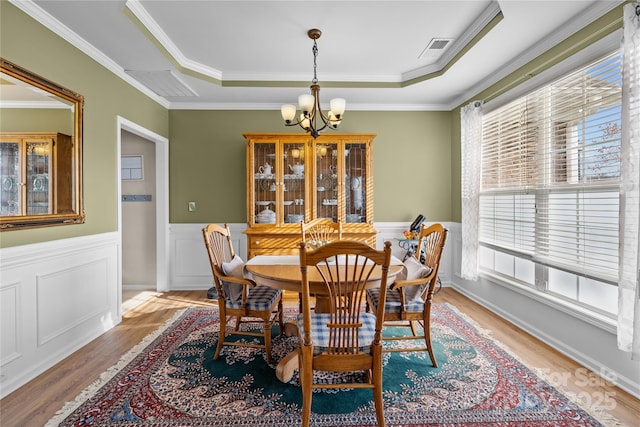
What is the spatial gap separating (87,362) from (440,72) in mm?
4210

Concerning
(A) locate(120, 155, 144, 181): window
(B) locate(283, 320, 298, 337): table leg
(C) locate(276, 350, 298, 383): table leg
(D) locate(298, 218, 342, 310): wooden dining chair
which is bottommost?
(C) locate(276, 350, 298, 383): table leg

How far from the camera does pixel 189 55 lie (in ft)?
10.8

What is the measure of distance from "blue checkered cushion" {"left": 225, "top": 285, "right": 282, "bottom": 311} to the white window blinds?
90.4 inches

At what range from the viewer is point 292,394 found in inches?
77.9

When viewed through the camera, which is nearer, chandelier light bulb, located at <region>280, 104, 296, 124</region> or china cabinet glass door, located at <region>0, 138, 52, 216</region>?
china cabinet glass door, located at <region>0, 138, 52, 216</region>

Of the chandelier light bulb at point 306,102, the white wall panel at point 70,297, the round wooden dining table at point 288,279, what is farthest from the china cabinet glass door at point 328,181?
the white wall panel at point 70,297

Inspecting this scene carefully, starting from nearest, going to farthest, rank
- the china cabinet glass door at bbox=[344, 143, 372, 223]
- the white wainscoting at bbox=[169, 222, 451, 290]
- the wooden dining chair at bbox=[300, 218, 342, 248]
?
the wooden dining chair at bbox=[300, 218, 342, 248] → the china cabinet glass door at bbox=[344, 143, 372, 223] → the white wainscoting at bbox=[169, 222, 451, 290]

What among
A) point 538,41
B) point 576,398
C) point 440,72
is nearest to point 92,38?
point 440,72

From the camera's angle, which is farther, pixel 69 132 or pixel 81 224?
pixel 81 224

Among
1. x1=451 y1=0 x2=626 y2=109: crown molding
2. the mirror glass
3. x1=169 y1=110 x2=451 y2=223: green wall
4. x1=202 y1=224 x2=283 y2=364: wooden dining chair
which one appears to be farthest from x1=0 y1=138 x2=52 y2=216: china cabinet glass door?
x1=451 y1=0 x2=626 y2=109: crown molding

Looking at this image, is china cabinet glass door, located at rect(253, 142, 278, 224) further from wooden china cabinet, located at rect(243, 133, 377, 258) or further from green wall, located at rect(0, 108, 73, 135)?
green wall, located at rect(0, 108, 73, 135)

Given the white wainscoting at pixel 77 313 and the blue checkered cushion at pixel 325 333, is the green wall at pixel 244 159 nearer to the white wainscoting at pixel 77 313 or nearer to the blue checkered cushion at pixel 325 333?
the white wainscoting at pixel 77 313

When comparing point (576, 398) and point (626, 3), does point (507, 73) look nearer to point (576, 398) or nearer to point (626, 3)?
point (626, 3)

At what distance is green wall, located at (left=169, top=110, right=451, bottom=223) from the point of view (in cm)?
441
